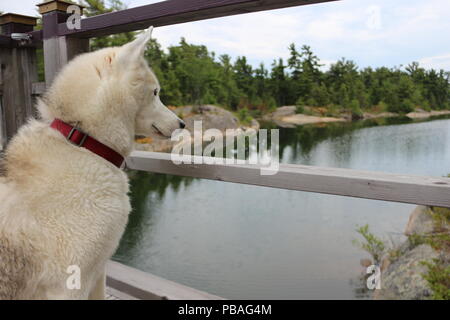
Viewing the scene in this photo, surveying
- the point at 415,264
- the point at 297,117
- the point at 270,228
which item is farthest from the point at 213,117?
the point at 415,264

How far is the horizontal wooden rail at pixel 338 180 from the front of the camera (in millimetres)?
1214

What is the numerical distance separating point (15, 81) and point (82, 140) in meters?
1.41

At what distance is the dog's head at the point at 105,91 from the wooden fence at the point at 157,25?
330mm

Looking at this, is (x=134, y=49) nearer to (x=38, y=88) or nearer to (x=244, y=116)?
(x=38, y=88)

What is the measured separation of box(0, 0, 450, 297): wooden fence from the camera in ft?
4.24

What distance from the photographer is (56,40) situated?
2.03 metres

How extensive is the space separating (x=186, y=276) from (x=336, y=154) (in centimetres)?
839

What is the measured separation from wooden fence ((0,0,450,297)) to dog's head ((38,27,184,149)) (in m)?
0.33

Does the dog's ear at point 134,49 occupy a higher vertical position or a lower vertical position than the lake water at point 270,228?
higher

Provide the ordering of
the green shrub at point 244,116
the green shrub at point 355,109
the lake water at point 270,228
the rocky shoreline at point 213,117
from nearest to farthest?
the lake water at point 270,228 < the rocky shoreline at point 213,117 < the green shrub at point 244,116 < the green shrub at point 355,109

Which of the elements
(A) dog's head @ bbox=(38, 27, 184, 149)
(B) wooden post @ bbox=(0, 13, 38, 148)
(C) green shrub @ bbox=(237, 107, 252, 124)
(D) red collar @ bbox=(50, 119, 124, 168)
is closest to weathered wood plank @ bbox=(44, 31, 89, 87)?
(B) wooden post @ bbox=(0, 13, 38, 148)

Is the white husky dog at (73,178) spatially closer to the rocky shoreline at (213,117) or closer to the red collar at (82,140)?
the red collar at (82,140)

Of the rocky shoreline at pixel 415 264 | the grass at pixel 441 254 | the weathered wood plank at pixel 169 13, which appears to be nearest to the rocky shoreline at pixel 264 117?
the rocky shoreline at pixel 415 264

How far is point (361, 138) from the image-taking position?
51.5 ft
